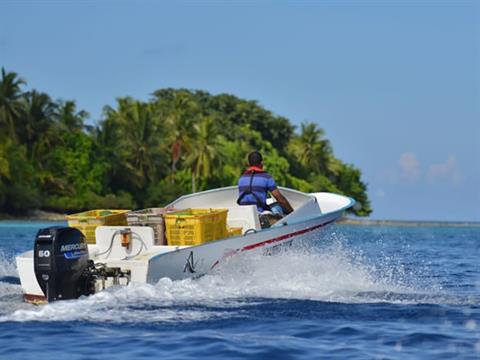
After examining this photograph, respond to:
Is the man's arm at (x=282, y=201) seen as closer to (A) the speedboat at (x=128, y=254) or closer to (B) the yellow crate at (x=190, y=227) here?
(A) the speedboat at (x=128, y=254)

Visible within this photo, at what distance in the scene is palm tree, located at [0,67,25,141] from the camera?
55.1m

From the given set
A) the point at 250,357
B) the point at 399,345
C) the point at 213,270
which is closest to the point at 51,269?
the point at 213,270

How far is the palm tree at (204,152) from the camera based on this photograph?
6256 centimetres

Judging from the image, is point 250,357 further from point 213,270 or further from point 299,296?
point 213,270

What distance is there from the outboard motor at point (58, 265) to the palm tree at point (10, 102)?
46449mm

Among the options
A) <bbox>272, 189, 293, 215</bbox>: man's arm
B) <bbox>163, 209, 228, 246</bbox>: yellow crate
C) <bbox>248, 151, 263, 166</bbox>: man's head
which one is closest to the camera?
<bbox>163, 209, 228, 246</bbox>: yellow crate


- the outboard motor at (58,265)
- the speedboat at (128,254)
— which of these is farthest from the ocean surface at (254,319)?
the outboard motor at (58,265)

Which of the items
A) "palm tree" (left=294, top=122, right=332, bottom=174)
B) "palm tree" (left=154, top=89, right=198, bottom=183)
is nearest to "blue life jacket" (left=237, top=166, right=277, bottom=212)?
"palm tree" (left=154, top=89, right=198, bottom=183)

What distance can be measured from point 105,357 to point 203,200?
8.89 m

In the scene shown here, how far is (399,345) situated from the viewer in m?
8.16

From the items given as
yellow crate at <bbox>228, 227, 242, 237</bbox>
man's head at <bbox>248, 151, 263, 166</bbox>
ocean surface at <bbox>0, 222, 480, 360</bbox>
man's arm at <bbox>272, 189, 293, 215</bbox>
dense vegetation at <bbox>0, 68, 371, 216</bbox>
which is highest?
dense vegetation at <bbox>0, 68, 371, 216</bbox>

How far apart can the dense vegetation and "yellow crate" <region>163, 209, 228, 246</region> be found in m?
42.9

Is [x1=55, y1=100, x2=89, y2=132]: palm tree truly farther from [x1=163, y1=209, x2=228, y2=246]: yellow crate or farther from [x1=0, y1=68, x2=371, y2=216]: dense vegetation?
[x1=163, y1=209, x2=228, y2=246]: yellow crate

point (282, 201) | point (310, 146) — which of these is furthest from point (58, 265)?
point (310, 146)
